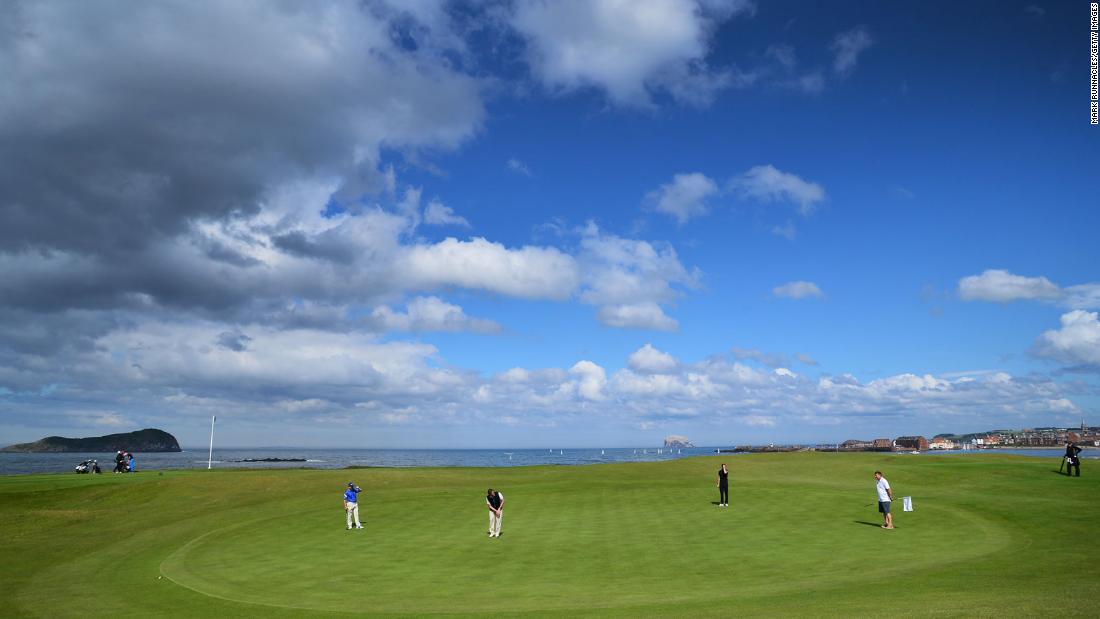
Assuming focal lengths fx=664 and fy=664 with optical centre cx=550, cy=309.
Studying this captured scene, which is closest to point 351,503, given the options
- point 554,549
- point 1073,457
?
point 554,549

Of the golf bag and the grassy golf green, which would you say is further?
the golf bag

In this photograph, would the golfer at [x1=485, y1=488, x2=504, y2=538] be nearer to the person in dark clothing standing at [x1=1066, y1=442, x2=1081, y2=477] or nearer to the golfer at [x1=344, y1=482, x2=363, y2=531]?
the golfer at [x1=344, y1=482, x2=363, y2=531]

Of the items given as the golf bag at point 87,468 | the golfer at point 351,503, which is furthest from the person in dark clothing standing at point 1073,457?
the golf bag at point 87,468

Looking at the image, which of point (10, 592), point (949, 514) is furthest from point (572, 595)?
point (949, 514)

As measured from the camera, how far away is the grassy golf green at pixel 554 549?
679 inches

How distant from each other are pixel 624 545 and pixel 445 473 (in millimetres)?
35147

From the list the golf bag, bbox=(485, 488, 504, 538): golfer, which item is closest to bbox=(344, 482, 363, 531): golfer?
bbox=(485, 488, 504, 538): golfer

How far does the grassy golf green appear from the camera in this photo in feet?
56.6

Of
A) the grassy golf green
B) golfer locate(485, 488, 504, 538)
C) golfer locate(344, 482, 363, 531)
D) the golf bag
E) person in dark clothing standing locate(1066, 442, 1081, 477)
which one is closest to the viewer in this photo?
the grassy golf green

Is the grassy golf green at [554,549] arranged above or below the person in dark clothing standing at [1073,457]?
below

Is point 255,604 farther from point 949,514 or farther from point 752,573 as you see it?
point 949,514

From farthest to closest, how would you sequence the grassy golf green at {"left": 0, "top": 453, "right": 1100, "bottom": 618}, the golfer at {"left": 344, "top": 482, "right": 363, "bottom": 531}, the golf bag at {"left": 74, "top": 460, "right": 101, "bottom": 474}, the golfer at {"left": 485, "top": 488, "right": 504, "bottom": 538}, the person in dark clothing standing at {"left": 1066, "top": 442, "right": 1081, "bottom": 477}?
the golf bag at {"left": 74, "top": 460, "right": 101, "bottom": 474}, the person in dark clothing standing at {"left": 1066, "top": 442, "right": 1081, "bottom": 477}, the golfer at {"left": 344, "top": 482, "right": 363, "bottom": 531}, the golfer at {"left": 485, "top": 488, "right": 504, "bottom": 538}, the grassy golf green at {"left": 0, "top": 453, "right": 1100, "bottom": 618}

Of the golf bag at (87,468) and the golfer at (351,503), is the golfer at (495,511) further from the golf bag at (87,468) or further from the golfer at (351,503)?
the golf bag at (87,468)

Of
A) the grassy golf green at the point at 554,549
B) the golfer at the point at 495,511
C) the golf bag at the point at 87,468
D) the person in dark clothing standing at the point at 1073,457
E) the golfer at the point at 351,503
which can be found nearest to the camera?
the grassy golf green at the point at 554,549
